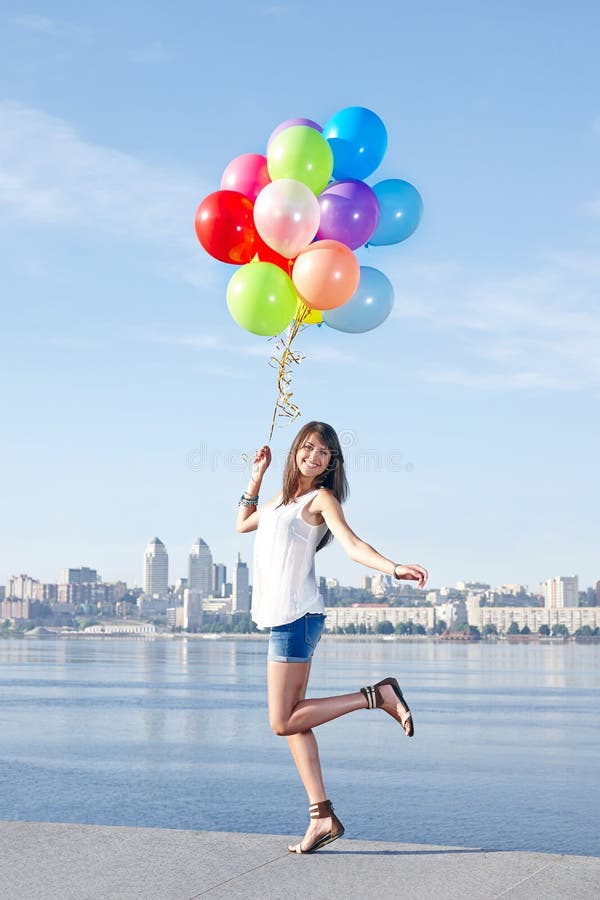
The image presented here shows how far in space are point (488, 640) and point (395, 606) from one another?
25690 mm

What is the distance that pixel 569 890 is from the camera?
132 inches

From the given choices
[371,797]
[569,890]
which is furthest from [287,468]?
[371,797]

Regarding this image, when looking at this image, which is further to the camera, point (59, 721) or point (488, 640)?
point (488, 640)

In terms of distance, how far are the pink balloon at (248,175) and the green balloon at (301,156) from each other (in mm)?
209

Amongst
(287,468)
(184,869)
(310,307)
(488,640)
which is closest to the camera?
(184,869)

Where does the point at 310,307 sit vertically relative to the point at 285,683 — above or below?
above

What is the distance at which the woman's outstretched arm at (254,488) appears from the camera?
15.0ft

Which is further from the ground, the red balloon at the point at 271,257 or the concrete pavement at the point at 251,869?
the red balloon at the point at 271,257

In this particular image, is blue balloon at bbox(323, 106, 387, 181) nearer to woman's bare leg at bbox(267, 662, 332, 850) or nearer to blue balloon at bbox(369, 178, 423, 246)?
blue balloon at bbox(369, 178, 423, 246)

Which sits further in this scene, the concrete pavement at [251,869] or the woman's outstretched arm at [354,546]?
the woman's outstretched arm at [354,546]

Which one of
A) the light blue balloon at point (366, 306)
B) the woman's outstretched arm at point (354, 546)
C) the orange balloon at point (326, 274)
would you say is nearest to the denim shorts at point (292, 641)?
the woman's outstretched arm at point (354, 546)

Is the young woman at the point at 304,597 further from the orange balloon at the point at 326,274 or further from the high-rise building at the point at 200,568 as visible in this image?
the high-rise building at the point at 200,568

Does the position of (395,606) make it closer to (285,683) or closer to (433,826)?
(433,826)

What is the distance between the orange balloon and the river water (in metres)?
9.76
